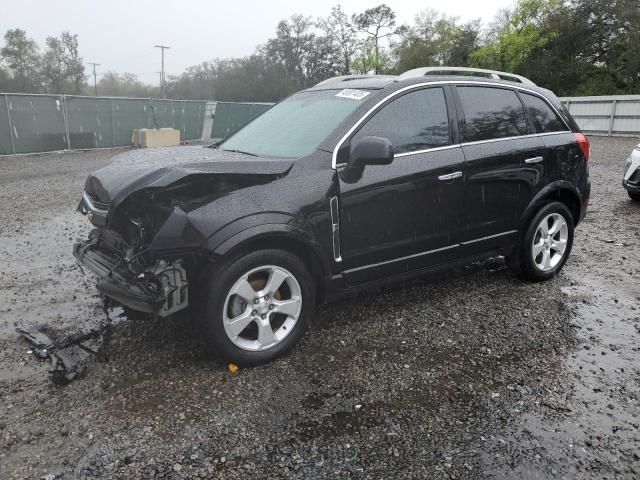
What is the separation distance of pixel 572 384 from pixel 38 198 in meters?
9.05

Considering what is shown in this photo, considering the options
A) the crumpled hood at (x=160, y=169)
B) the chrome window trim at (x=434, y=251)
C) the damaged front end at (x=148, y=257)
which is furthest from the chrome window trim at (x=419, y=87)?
the damaged front end at (x=148, y=257)

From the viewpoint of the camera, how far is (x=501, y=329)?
12.9 ft

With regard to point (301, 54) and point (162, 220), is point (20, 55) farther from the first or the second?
point (162, 220)

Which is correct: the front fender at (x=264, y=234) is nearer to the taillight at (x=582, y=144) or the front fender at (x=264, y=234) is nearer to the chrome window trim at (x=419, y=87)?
the chrome window trim at (x=419, y=87)

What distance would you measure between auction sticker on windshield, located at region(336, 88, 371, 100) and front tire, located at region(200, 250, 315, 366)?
1356 mm

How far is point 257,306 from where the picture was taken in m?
3.23

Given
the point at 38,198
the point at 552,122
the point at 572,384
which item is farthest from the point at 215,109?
the point at 572,384

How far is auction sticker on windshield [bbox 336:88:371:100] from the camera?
3.79 m

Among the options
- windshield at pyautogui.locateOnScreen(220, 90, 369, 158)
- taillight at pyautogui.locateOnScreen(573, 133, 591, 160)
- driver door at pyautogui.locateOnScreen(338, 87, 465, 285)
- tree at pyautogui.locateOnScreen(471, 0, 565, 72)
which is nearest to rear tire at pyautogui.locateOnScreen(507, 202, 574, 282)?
taillight at pyautogui.locateOnScreen(573, 133, 591, 160)

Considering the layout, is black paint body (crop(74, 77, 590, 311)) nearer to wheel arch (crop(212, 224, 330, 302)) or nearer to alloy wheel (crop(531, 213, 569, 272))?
wheel arch (crop(212, 224, 330, 302))

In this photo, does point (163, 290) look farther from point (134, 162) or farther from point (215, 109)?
point (215, 109)

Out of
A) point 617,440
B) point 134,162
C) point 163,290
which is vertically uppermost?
point 134,162

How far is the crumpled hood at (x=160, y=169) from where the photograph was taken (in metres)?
3.02

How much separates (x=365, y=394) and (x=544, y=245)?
107 inches
